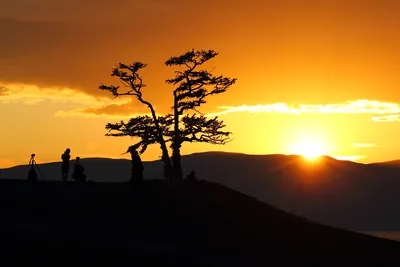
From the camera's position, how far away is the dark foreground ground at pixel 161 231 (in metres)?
33.7

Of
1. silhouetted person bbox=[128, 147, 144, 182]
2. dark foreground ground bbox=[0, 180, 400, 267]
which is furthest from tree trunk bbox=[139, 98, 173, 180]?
silhouetted person bbox=[128, 147, 144, 182]

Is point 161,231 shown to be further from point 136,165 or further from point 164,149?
point 164,149

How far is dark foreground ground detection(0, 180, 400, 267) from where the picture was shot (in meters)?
33.7

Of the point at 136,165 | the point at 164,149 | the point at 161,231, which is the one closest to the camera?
the point at 161,231

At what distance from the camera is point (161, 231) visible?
39.8 meters

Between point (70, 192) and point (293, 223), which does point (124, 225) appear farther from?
point (293, 223)

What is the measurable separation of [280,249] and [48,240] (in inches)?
499

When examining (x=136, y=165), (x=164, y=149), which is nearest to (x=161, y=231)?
(x=136, y=165)

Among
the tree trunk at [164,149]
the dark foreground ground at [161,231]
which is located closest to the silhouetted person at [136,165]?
the dark foreground ground at [161,231]

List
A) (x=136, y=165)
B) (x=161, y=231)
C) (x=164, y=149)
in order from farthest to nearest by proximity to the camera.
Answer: (x=164, y=149), (x=136, y=165), (x=161, y=231)

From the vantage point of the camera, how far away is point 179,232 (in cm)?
4003

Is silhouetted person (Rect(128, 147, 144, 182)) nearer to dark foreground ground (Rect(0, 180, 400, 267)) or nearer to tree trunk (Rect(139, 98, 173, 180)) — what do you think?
dark foreground ground (Rect(0, 180, 400, 267))

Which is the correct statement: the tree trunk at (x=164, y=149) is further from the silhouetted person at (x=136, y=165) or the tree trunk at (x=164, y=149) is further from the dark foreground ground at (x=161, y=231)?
the silhouetted person at (x=136, y=165)

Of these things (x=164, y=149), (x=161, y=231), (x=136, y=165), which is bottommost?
(x=161, y=231)
